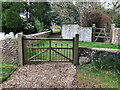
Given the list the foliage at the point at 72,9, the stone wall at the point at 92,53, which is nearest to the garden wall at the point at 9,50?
the stone wall at the point at 92,53

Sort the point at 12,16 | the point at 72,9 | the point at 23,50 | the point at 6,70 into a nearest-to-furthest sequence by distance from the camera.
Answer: the point at 6,70, the point at 23,50, the point at 12,16, the point at 72,9

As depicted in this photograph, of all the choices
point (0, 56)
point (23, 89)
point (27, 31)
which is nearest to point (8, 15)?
point (27, 31)

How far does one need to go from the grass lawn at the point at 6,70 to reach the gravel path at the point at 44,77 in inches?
5.4

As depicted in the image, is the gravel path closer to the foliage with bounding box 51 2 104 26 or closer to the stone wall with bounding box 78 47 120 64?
the stone wall with bounding box 78 47 120 64

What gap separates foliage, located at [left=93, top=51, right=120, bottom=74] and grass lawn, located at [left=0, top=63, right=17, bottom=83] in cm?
290

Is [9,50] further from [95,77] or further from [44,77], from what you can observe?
[95,77]

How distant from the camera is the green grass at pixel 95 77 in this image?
321cm

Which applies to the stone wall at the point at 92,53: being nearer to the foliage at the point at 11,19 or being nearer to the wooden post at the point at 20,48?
the wooden post at the point at 20,48

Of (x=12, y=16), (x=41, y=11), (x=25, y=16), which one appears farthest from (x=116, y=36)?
(x=25, y=16)

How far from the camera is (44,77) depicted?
11.9ft

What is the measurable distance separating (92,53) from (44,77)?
6.50 feet

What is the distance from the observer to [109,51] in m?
4.23

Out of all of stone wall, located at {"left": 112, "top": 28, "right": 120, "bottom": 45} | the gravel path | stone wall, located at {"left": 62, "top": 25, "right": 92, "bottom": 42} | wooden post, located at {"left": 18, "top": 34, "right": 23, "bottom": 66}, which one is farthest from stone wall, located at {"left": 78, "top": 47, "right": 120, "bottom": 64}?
stone wall, located at {"left": 62, "top": 25, "right": 92, "bottom": 42}

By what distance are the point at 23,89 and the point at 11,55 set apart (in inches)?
84.2
